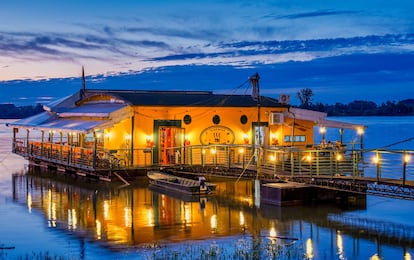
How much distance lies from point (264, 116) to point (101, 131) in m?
8.30

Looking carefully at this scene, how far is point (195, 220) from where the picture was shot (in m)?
20.6

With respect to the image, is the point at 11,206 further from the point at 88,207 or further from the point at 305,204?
the point at 305,204

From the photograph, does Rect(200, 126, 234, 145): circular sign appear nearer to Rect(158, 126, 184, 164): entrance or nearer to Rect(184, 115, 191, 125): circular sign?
Rect(184, 115, 191, 125): circular sign

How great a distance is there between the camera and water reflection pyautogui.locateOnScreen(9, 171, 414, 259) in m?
17.5

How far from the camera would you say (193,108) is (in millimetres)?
32312

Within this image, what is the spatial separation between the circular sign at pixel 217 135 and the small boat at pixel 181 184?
3.76 m

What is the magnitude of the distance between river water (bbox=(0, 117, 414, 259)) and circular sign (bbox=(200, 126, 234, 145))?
17.3 ft

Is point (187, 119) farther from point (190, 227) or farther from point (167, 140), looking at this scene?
point (190, 227)

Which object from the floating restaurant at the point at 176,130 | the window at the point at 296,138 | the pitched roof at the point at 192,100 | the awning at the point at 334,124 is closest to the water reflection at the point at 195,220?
the floating restaurant at the point at 176,130

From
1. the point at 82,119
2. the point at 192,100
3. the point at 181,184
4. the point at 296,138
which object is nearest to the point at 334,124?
the point at 296,138

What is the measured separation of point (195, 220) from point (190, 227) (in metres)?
1.15

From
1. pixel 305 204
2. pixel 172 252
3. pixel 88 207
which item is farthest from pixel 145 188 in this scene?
pixel 172 252

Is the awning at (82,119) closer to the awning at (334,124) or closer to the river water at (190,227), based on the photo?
the river water at (190,227)

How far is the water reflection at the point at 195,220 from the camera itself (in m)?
17.5
